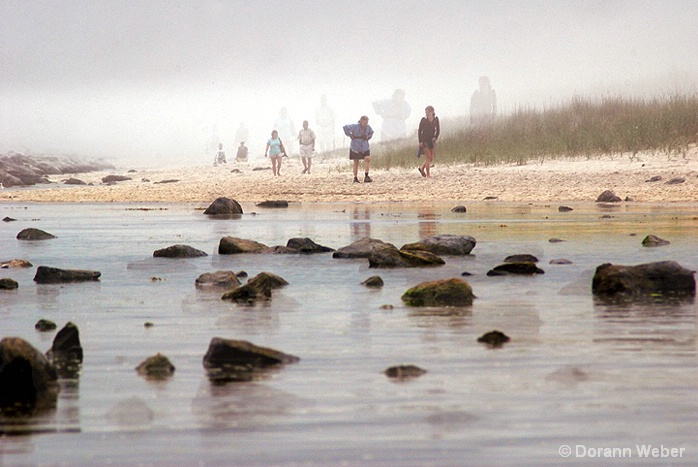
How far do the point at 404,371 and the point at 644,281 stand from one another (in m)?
3.84

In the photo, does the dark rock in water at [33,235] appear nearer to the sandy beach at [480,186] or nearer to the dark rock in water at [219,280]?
the dark rock in water at [219,280]

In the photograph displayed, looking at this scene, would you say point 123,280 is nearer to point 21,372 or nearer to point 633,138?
point 21,372

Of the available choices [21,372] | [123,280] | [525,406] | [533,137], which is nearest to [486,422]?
[525,406]

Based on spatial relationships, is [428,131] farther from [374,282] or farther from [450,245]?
[374,282]

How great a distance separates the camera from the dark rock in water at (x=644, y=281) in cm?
848

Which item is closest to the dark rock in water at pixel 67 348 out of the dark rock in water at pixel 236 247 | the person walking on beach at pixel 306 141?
the dark rock in water at pixel 236 247

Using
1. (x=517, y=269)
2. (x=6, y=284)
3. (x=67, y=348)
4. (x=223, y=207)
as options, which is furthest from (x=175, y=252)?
(x=223, y=207)

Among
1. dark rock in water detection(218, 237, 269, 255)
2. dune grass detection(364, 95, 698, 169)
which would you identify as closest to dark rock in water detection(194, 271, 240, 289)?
dark rock in water detection(218, 237, 269, 255)

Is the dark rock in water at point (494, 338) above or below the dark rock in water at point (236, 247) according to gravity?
above

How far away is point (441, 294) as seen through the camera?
27.1 feet

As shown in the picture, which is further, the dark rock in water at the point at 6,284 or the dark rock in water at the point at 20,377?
the dark rock in water at the point at 6,284

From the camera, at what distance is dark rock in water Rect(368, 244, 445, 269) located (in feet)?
36.2

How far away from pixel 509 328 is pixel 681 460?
316cm

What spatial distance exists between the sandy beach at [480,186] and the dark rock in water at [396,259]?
48.2ft
